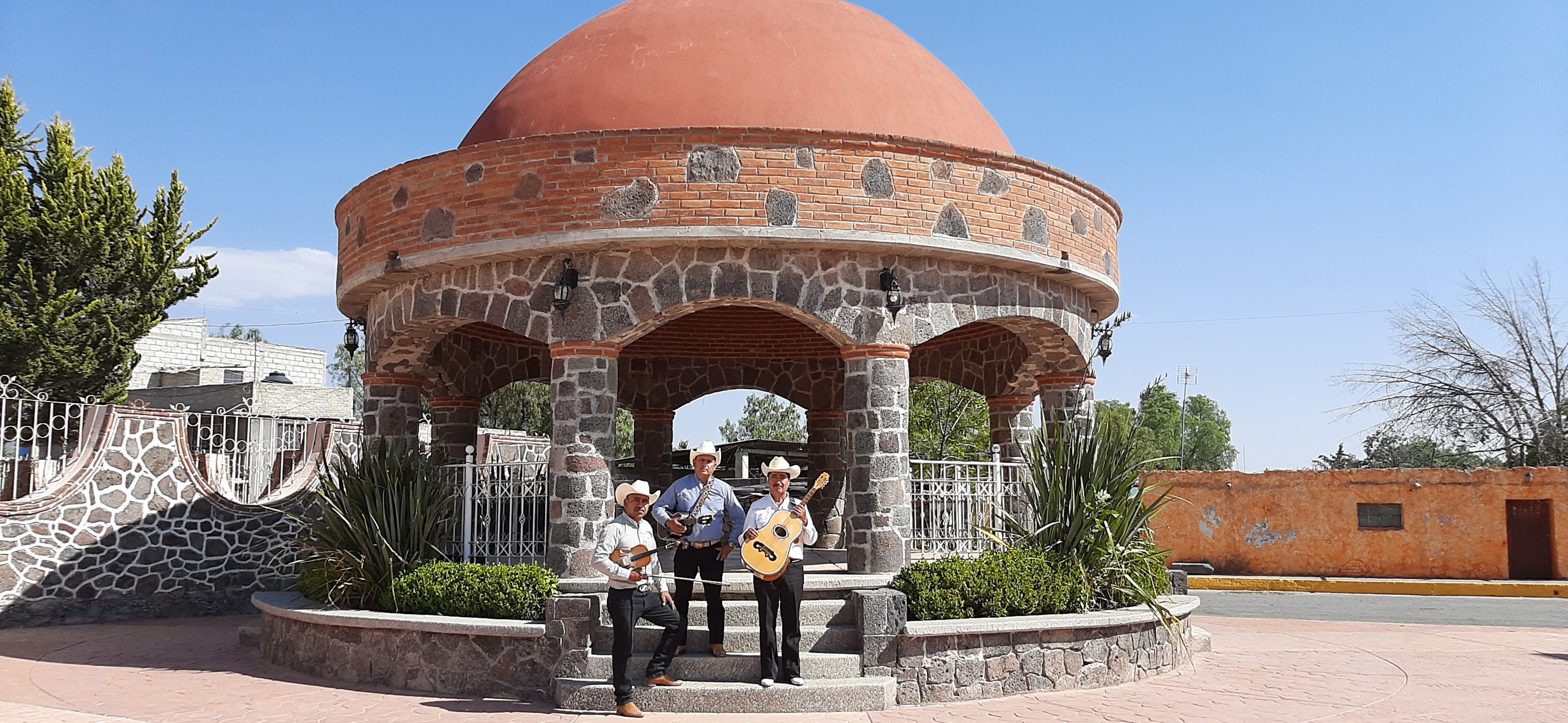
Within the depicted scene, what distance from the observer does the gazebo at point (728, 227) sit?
9.89m

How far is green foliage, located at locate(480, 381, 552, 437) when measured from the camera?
120 ft

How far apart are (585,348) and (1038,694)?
4741mm

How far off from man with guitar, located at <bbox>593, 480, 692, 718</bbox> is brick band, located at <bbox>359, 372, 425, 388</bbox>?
511cm

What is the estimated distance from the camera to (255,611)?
14875 mm

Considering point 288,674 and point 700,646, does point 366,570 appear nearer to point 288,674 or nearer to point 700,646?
point 288,674

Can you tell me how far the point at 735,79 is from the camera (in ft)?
36.4

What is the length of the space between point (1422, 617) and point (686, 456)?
38.5ft

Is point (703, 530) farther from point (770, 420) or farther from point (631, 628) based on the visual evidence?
point (770, 420)

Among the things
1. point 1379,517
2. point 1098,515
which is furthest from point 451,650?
point 1379,517

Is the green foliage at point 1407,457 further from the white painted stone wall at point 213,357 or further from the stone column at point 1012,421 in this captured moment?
the white painted stone wall at point 213,357

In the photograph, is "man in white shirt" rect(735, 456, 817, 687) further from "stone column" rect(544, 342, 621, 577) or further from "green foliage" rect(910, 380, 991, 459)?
"green foliage" rect(910, 380, 991, 459)

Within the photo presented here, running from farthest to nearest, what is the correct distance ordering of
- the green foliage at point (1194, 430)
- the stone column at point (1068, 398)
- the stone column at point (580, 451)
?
1. the green foliage at point (1194, 430)
2. the stone column at point (1068, 398)
3. the stone column at point (580, 451)

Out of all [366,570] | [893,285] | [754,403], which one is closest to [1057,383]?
[893,285]

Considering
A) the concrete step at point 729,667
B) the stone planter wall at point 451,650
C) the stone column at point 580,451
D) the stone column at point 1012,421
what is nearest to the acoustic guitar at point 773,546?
the concrete step at point 729,667
